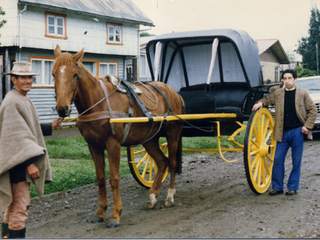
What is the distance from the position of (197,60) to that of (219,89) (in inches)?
33.1

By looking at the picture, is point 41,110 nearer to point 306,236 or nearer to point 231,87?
point 231,87

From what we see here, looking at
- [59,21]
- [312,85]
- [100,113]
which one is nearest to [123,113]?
[100,113]

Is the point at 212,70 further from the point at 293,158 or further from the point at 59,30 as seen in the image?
the point at 59,30

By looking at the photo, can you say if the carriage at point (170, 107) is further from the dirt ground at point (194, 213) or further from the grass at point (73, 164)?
the grass at point (73, 164)

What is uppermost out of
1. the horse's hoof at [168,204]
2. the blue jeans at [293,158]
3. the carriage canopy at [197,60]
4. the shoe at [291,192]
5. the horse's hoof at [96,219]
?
the carriage canopy at [197,60]

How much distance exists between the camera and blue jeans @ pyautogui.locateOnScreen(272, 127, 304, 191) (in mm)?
6289

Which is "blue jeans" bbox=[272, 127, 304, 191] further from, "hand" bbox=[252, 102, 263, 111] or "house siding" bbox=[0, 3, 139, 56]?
"house siding" bbox=[0, 3, 139, 56]

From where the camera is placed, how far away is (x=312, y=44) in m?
33.3

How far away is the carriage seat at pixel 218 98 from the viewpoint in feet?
21.8

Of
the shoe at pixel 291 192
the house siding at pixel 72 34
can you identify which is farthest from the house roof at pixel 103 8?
the shoe at pixel 291 192

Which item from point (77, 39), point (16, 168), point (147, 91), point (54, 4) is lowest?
point (16, 168)

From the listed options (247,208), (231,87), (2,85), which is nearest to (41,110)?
(2,85)

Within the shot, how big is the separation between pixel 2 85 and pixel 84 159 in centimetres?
866

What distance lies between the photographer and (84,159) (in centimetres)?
968
